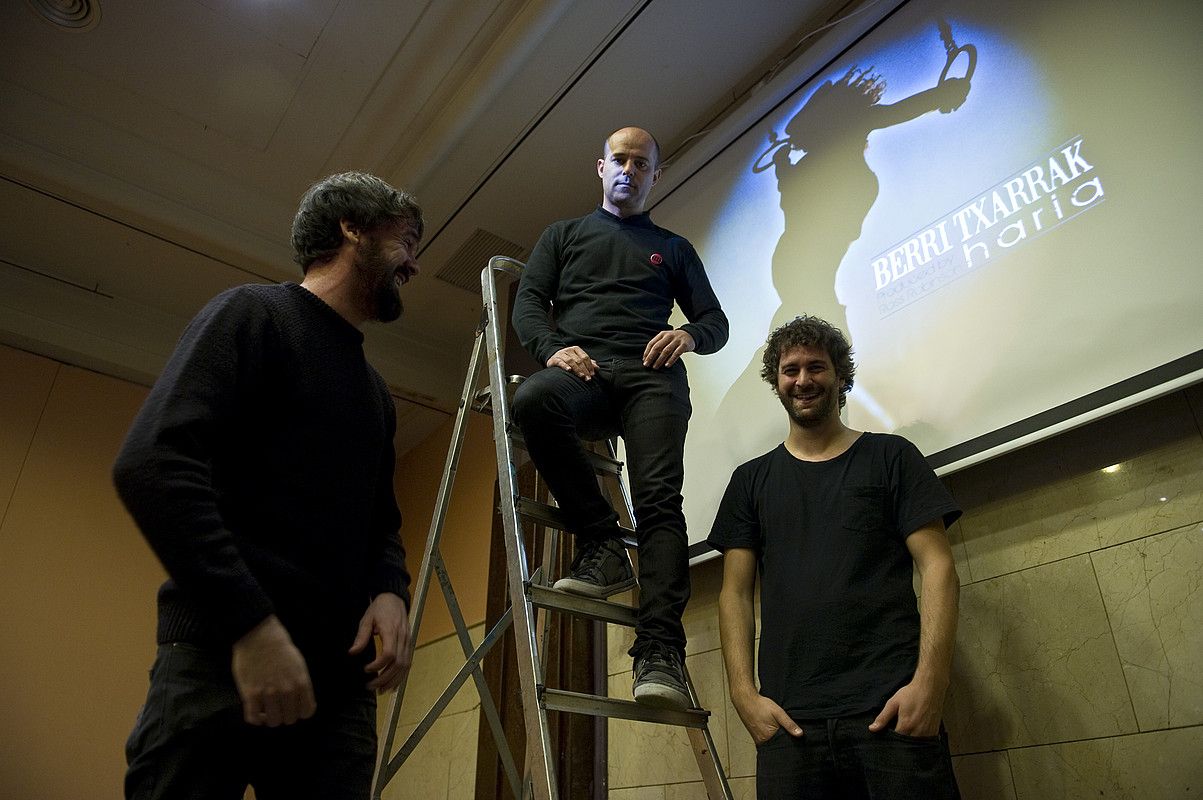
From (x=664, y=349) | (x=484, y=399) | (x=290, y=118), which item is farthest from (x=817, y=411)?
(x=290, y=118)

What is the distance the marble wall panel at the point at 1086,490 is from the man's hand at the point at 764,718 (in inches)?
28.5

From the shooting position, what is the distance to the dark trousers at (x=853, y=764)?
144 cm

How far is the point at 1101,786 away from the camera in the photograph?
1.66 meters

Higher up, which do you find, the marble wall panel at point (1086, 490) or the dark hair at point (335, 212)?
the dark hair at point (335, 212)

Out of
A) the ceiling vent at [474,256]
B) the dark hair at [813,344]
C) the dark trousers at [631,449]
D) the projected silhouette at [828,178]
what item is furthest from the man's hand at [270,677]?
the ceiling vent at [474,256]

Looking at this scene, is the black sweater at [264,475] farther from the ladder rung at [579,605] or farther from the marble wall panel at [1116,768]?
the marble wall panel at [1116,768]

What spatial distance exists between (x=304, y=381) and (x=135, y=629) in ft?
13.2

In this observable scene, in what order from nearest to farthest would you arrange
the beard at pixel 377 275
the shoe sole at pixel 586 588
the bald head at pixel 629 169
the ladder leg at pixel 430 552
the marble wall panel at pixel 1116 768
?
the beard at pixel 377 275, the marble wall panel at pixel 1116 768, the shoe sole at pixel 586 588, the ladder leg at pixel 430 552, the bald head at pixel 629 169

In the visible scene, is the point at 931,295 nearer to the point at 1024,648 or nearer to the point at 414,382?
the point at 1024,648

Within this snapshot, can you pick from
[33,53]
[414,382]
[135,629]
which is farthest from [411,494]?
[33,53]

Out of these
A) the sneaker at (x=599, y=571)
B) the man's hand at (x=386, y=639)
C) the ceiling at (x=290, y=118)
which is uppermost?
the ceiling at (x=290, y=118)

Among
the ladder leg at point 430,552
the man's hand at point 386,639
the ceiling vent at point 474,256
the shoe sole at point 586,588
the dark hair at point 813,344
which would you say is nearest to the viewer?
the man's hand at point 386,639

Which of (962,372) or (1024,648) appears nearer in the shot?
(1024,648)

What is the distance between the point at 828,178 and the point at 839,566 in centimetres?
151
